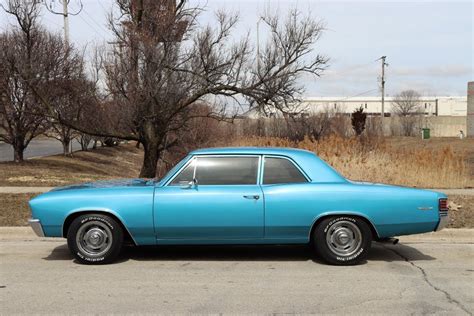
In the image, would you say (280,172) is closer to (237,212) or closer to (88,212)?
(237,212)

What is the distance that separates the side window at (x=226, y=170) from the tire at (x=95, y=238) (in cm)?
119

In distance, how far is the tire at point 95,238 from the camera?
6059 mm

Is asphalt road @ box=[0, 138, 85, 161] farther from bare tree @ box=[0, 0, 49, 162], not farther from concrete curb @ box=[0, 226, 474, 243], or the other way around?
concrete curb @ box=[0, 226, 474, 243]

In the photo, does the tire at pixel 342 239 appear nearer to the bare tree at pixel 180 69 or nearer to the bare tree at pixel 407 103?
the bare tree at pixel 180 69

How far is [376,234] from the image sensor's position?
6117mm

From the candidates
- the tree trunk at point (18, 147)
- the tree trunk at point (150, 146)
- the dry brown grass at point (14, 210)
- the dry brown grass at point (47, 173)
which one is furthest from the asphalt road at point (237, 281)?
the tree trunk at point (18, 147)

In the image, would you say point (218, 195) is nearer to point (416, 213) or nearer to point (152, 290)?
point (152, 290)

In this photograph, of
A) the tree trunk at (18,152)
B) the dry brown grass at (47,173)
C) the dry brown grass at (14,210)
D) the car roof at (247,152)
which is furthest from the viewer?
the tree trunk at (18,152)

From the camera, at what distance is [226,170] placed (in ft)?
20.4

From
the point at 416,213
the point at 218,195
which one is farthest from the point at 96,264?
the point at 416,213

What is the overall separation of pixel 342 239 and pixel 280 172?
110 centimetres

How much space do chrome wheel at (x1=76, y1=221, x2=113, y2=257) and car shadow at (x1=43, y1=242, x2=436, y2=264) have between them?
12.4 inches

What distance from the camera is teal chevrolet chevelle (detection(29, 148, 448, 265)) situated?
5.97 metres

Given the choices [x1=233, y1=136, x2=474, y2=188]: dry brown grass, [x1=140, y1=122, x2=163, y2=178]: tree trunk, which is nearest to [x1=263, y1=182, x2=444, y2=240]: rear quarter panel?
[x1=233, y1=136, x2=474, y2=188]: dry brown grass
